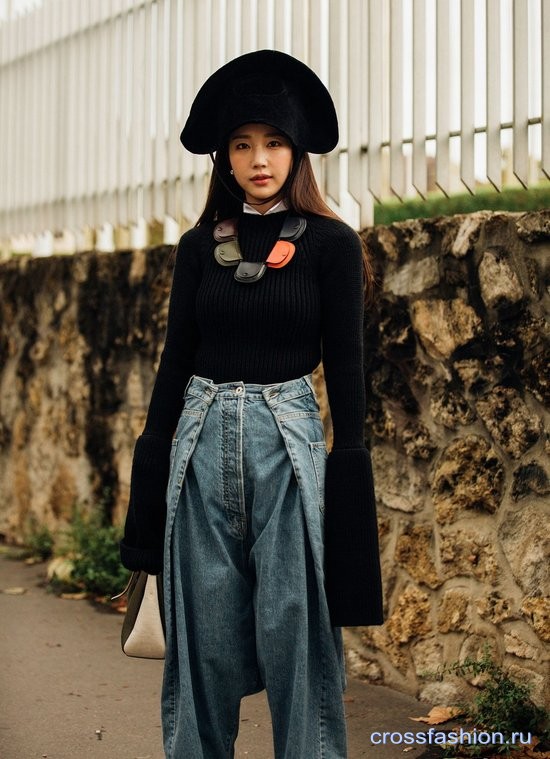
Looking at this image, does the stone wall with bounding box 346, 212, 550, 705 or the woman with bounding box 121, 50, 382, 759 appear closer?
the woman with bounding box 121, 50, 382, 759

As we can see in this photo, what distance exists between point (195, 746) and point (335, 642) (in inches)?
17.0

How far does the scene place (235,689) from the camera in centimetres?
275

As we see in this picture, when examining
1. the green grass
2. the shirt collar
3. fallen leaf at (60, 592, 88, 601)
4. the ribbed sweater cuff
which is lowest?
fallen leaf at (60, 592, 88, 601)

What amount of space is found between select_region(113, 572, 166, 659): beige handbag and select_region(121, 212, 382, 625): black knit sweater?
0.22 ft

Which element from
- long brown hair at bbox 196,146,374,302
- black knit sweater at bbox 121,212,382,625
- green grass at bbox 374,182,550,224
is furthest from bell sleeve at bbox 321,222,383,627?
green grass at bbox 374,182,550,224

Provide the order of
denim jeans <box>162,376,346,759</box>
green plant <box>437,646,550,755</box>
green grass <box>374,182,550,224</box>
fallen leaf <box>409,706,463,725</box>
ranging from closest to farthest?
denim jeans <box>162,376,346,759</box> → green plant <box>437,646,550,755</box> → fallen leaf <box>409,706,463,725</box> → green grass <box>374,182,550,224</box>

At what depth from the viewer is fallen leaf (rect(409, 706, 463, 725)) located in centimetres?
375

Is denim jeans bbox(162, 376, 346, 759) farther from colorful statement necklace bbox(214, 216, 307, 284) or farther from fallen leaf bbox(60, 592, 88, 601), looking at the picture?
fallen leaf bbox(60, 592, 88, 601)

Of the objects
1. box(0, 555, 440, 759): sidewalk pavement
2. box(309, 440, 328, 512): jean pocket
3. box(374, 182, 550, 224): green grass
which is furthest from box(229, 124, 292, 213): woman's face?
box(0, 555, 440, 759): sidewalk pavement

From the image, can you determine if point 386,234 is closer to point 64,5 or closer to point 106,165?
point 106,165

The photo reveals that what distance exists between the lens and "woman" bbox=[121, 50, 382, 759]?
2666 millimetres

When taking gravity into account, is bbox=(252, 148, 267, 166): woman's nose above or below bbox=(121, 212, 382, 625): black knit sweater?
above

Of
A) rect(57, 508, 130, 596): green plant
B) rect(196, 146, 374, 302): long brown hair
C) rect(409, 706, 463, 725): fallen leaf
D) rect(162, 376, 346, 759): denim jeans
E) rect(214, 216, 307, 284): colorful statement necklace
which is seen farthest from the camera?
rect(57, 508, 130, 596): green plant

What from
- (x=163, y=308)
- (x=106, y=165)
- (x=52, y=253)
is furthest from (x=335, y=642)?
(x=52, y=253)
